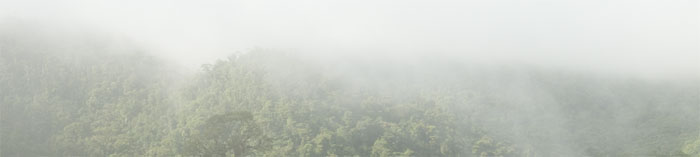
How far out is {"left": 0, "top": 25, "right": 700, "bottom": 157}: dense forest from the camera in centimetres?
6128

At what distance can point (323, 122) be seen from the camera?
61188 mm

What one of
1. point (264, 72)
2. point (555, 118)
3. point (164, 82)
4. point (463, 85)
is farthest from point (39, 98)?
point (555, 118)

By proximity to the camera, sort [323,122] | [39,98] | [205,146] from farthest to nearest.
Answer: [39,98]
[323,122]
[205,146]

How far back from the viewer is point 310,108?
6222cm

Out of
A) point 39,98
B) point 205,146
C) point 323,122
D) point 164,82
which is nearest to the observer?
point 205,146

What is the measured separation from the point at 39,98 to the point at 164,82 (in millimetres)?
13554

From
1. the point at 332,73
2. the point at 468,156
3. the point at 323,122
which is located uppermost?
the point at 332,73

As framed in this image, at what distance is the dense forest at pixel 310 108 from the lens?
61.3 m

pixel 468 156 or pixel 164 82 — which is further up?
pixel 164 82

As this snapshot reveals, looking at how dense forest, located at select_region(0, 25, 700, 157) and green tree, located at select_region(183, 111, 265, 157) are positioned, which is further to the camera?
dense forest, located at select_region(0, 25, 700, 157)

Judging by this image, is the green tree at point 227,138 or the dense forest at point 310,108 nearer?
the green tree at point 227,138

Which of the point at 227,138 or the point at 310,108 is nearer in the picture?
the point at 227,138

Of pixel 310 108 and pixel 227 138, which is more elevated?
pixel 310 108

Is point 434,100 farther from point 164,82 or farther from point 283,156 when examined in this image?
point 164,82
